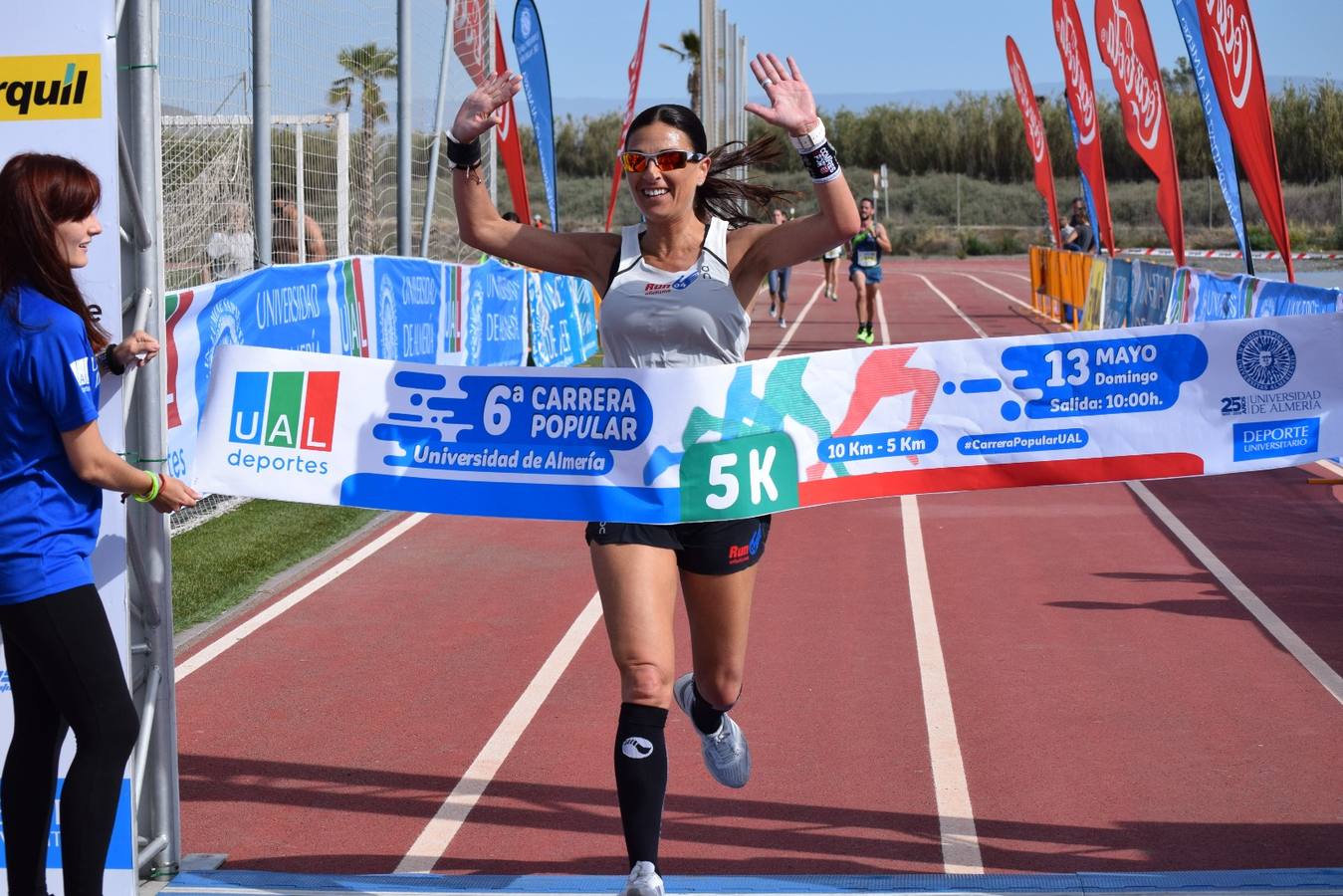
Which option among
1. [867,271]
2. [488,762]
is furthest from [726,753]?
[867,271]

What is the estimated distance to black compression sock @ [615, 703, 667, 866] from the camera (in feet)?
13.6

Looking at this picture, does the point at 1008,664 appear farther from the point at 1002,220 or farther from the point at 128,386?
the point at 1002,220

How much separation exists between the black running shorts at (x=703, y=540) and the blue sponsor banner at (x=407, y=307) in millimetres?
8859

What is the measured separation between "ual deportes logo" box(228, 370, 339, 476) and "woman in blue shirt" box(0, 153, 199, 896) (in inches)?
21.9

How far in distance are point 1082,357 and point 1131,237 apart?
2611 inches

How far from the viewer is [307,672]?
717cm

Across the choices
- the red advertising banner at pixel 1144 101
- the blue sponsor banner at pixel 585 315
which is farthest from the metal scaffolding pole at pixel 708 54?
the red advertising banner at pixel 1144 101

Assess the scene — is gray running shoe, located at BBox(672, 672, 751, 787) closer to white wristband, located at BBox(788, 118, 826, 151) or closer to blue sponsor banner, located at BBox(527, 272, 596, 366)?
white wristband, located at BBox(788, 118, 826, 151)

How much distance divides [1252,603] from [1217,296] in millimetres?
5191

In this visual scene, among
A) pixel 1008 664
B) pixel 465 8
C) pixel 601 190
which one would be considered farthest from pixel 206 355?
pixel 601 190

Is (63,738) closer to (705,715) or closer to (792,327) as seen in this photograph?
(705,715)

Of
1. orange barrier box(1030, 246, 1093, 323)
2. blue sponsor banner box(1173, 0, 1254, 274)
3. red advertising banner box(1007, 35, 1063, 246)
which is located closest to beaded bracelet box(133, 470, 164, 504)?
blue sponsor banner box(1173, 0, 1254, 274)

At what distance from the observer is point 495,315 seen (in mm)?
18125

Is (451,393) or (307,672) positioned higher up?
(451,393)
